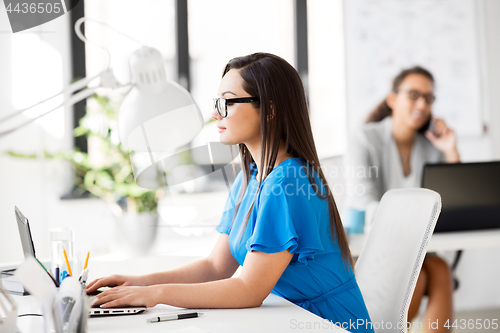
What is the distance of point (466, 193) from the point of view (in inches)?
73.4

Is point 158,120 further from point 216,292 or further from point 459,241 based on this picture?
point 459,241

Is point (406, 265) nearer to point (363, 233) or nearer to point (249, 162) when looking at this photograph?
point (249, 162)

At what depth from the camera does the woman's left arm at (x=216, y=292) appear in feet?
2.97

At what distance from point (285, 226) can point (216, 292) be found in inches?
7.3

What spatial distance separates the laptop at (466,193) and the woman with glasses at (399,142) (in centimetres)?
69

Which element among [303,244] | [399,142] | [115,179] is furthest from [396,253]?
[399,142]

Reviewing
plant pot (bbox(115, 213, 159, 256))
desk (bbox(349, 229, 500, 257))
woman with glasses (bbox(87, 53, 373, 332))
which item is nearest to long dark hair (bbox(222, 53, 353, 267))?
woman with glasses (bbox(87, 53, 373, 332))

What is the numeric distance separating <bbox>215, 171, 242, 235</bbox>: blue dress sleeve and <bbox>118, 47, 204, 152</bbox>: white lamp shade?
1.37ft

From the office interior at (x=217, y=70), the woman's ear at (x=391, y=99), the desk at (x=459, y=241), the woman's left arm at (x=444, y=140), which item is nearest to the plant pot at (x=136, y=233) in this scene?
the office interior at (x=217, y=70)

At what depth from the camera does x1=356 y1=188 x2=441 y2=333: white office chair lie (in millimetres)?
1075

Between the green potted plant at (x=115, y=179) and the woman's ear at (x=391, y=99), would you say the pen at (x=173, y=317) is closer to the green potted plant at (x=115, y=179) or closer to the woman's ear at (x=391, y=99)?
the green potted plant at (x=115, y=179)

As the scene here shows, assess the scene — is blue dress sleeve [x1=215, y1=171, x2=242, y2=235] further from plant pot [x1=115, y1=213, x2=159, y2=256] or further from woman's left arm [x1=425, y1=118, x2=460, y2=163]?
woman's left arm [x1=425, y1=118, x2=460, y2=163]

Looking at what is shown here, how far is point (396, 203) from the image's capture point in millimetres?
1183

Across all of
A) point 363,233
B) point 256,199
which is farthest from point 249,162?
point 363,233
